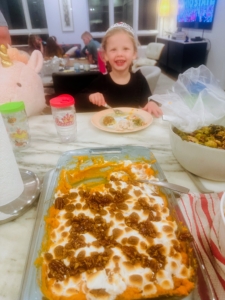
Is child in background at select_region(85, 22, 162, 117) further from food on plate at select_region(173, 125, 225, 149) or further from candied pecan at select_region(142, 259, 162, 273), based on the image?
candied pecan at select_region(142, 259, 162, 273)

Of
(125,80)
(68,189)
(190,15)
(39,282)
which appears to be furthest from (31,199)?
(190,15)

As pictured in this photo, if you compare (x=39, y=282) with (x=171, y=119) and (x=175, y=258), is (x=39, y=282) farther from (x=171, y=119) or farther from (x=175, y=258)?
(x=171, y=119)

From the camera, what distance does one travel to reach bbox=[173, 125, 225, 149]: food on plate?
631 mm

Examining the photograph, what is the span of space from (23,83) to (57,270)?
2.95 ft

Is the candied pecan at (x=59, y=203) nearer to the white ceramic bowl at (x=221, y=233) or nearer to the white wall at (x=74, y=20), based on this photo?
the white ceramic bowl at (x=221, y=233)

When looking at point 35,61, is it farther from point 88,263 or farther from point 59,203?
point 88,263

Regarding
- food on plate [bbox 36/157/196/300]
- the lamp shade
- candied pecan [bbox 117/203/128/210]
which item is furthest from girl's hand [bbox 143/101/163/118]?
the lamp shade

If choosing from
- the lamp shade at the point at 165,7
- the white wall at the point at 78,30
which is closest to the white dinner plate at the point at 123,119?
the white wall at the point at 78,30

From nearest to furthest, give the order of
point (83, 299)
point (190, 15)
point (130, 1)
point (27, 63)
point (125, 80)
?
point (83, 299)
point (27, 63)
point (125, 80)
point (190, 15)
point (130, 1)

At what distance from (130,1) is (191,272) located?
7.50 m

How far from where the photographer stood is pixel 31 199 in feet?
1.99

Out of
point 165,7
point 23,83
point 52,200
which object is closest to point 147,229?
point 52,200

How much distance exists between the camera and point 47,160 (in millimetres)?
814

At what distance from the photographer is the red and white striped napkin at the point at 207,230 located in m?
0.42
